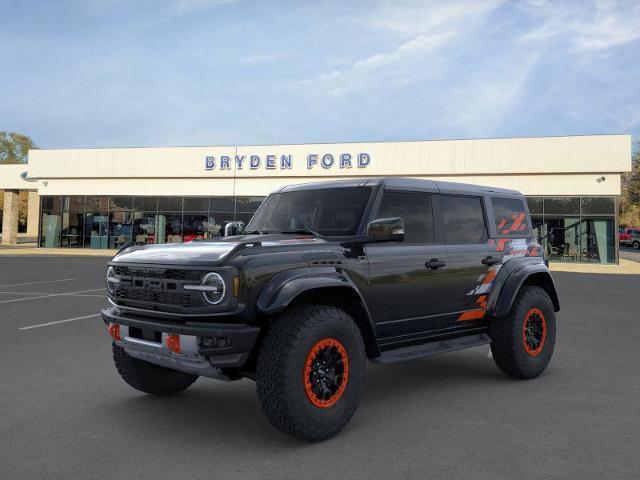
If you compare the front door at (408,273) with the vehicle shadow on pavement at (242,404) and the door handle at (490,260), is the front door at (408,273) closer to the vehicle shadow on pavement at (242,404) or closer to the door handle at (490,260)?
the door handle at (490,260)

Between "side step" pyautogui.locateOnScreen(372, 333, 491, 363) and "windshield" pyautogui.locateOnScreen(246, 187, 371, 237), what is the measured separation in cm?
103

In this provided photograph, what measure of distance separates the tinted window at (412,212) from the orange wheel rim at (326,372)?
4.41 feet

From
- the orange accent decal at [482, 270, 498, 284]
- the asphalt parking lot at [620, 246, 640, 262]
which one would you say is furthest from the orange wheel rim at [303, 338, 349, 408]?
the asphalt parking lot at [620, 246, 640, 262]

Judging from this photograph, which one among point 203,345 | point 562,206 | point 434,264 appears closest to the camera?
point 203,345

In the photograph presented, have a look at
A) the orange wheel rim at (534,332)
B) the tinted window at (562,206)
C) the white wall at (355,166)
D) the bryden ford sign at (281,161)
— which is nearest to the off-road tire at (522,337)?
the orange wheel rim at (534,332)

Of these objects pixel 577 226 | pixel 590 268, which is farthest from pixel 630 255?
pixel 590 268

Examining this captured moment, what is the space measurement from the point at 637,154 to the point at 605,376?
2506 inches

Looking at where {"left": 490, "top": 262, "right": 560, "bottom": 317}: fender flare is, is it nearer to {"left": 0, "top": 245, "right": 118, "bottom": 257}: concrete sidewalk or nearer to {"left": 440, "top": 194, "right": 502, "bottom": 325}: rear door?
{"left": 440, "top": 194, "right": 502, "bottom": 325}: rear door

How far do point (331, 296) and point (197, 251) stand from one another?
1051 mm

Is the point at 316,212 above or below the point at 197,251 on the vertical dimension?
above

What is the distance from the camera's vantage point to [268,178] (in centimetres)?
3381

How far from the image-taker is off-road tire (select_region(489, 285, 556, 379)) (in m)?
5.43

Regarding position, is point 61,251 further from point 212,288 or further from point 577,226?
point 212,288

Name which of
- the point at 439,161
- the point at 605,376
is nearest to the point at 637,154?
the point at 439,161
